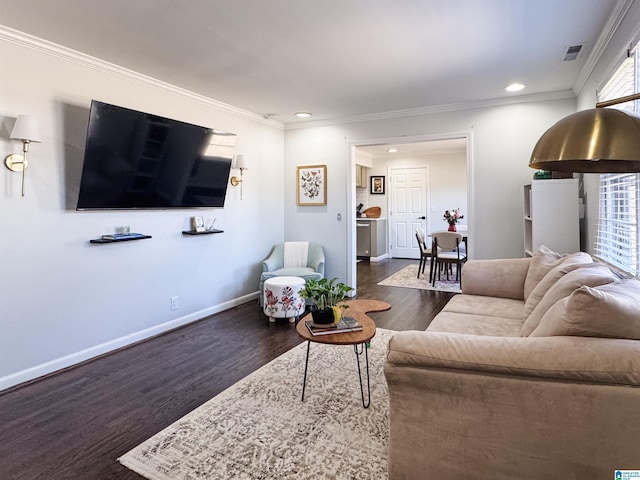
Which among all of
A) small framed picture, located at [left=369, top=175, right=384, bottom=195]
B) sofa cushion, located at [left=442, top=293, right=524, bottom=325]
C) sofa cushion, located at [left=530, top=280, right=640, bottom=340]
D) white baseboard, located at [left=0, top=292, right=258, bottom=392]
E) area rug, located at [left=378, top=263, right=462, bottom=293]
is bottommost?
white baseboard, located at [left=0, top=292, right=258, bottom=392]

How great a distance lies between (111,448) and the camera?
6.45 feet

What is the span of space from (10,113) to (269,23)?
6.28 feet

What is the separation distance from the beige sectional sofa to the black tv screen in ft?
9.04

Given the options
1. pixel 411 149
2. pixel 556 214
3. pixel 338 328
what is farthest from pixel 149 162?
pixel 411 149

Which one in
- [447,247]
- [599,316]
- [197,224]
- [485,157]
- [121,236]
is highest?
[485,157]

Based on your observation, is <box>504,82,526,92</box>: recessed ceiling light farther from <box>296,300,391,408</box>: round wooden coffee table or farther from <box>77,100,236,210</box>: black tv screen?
<box>77,100,236,210</box>: black tv screen

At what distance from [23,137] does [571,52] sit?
412 centimetres

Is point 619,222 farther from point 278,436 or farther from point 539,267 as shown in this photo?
point 278,436

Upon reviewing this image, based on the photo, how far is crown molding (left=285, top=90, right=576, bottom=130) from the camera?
412 centimetres

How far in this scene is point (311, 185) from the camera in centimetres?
537

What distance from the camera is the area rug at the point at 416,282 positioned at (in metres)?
5.71

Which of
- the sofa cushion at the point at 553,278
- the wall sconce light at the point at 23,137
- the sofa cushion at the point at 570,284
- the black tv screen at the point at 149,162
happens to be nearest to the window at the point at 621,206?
the sofa cushion at the point at 553,278

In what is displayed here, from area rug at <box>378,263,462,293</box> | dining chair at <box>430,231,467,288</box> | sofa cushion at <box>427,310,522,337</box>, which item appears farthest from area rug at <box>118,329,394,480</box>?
dining chair at <box>430,231,467,288</box>

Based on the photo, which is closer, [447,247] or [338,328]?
[338,328]
